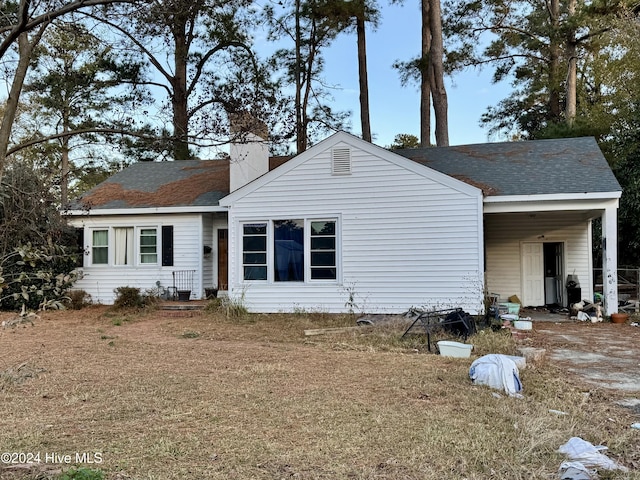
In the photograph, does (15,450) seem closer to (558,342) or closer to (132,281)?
(558,342)

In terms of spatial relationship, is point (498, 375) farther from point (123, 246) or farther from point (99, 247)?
point (99, 247)

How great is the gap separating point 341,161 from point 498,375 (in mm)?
7413

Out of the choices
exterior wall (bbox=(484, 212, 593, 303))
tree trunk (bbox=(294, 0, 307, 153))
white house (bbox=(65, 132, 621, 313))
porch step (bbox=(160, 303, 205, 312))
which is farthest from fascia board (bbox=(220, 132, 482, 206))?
tree trunk (bbox=(294, 0, 307, 153))

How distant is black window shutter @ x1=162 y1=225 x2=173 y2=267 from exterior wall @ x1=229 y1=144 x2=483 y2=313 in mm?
2886

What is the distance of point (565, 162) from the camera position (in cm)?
1294

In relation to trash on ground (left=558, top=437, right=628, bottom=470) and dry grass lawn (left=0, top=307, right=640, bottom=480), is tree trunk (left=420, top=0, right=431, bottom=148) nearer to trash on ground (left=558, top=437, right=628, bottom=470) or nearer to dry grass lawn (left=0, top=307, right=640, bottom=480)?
dry grass lawn (left=0, top=307, right=640, bottom=480)

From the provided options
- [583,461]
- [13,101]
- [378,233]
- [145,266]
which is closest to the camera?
[583,461]

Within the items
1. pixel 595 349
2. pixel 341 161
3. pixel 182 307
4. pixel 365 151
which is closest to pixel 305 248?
pixel 341 161

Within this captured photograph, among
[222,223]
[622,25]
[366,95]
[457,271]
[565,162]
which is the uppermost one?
[622,25]

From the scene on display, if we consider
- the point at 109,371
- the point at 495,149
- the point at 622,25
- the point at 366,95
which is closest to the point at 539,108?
the point at 622,25

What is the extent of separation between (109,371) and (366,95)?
18351 mm

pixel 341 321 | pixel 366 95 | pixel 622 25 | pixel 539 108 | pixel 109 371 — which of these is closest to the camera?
pixel 109 371

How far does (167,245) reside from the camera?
14.6 meters

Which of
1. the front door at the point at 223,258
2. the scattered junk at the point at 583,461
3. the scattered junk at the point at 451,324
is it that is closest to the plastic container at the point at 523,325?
the scattered junk at the point at 451,324
